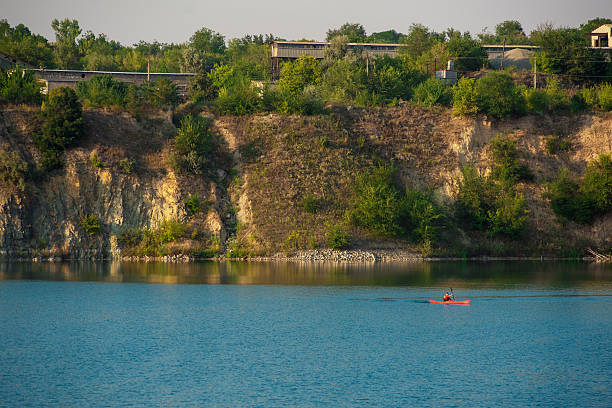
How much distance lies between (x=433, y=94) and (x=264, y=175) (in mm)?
27874

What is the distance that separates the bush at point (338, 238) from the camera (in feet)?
244

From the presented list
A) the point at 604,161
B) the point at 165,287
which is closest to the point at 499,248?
the point at 604,161

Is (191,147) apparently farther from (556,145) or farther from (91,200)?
(556,145)

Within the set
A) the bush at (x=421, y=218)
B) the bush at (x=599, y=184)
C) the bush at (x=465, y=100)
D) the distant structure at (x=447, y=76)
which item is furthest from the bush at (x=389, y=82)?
the bush at (x=599, y=184)

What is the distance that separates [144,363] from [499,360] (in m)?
16.4

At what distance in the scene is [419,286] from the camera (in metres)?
55.1

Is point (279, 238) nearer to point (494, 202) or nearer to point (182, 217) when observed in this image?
point (182, 217)

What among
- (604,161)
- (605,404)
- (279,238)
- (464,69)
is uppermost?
(464,69)

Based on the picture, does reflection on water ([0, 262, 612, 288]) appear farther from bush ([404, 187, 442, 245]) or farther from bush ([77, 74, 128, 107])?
bush ([77, 74, 128, 107])

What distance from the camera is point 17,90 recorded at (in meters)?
83.2

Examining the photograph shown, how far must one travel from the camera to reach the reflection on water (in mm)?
57656

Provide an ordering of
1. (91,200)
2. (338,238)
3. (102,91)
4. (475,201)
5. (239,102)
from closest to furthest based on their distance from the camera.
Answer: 1. (338,238)
2. (91,200)
3. (475,201)
4. (102,91)
5. (239,102)

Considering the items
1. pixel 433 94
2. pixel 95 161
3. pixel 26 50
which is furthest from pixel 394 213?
pixel 26 50

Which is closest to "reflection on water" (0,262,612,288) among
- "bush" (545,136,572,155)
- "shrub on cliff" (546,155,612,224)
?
"shrub on cliff" (546,155,612,224)
